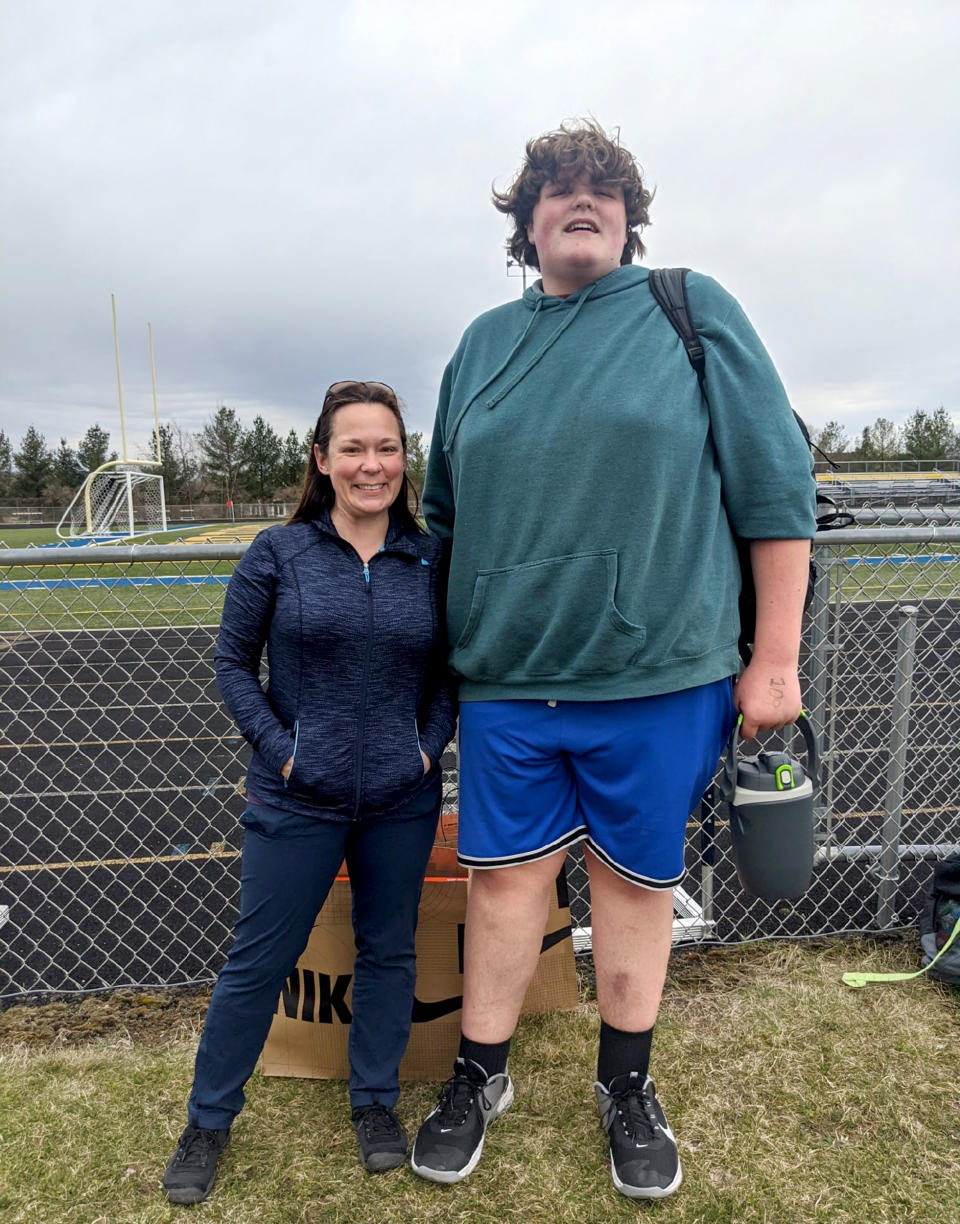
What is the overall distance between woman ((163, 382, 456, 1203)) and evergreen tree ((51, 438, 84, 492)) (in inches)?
2715

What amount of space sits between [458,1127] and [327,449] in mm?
1565

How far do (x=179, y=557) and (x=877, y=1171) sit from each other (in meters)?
2.30

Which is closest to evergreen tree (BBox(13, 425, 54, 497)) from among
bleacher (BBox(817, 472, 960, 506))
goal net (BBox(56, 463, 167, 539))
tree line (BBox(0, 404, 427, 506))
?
tree line (BBox(0, 404, 427, 506))

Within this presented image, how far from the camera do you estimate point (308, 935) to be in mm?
1917

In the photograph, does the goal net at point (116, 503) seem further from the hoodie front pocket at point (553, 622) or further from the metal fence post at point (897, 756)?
the hoodie front pocket at point (553, 622)

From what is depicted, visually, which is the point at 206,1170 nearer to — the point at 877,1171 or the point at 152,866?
the point at 877,1171

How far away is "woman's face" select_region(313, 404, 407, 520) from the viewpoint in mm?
1854

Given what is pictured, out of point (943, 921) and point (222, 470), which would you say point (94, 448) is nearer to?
point (222, 470)

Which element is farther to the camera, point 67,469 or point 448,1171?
point 67,469

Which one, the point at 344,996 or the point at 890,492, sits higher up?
the point at 890,492

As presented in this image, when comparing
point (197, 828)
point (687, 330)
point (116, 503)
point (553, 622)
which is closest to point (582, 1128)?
point (553, 622)

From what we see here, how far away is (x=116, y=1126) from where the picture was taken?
6.70 feet

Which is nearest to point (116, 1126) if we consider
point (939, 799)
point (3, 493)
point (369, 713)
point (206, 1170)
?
point (206, 1170)

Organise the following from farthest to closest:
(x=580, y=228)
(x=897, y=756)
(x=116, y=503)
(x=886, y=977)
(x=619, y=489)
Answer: (x=116, y=503)
(x=897, y=756)
(x=886, y=977)
(x=580, y=228)
(x=619, y=489)
